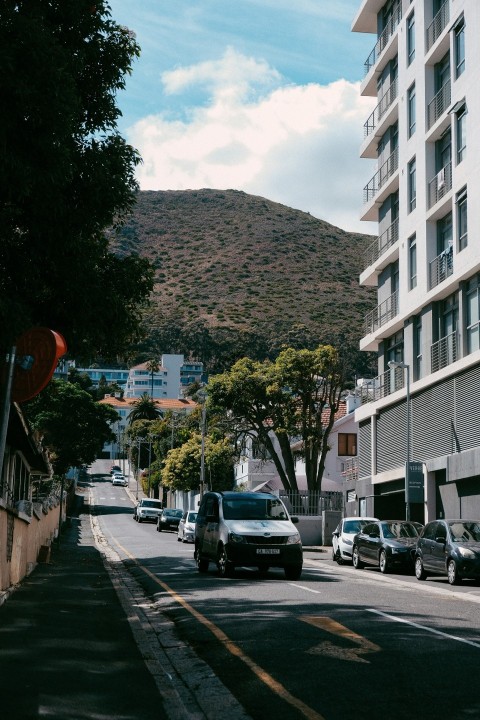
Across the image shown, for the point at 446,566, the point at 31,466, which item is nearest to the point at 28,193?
the point at 446,566

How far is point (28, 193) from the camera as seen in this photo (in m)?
13.3

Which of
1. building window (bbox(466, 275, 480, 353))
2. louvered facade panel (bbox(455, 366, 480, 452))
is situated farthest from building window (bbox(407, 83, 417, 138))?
louvered facade panel (bbox(455, 366, 480, 452))

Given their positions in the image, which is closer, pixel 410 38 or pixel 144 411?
pixel 410 38

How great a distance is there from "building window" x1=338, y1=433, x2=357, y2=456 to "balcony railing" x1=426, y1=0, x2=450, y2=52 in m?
23.7

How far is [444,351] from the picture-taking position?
122 ft

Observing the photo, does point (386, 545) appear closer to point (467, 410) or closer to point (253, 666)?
point (467, 410)

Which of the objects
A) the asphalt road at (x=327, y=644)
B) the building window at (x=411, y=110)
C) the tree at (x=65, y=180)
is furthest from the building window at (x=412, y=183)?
the tree at (x=65, y=180)

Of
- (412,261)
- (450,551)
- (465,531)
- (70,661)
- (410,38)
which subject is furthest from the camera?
(410,38)

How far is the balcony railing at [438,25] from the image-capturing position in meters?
37.8

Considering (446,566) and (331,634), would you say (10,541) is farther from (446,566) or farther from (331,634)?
(446,566)

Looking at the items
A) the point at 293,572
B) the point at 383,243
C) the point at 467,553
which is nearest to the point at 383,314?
the point at 383,243

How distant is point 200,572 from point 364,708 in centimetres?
1644

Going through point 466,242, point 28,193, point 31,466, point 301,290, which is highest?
point 301,290

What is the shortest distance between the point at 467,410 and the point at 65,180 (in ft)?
75.5
